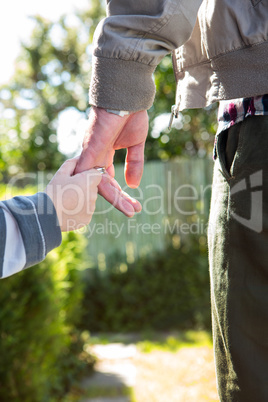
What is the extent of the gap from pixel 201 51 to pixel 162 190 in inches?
175

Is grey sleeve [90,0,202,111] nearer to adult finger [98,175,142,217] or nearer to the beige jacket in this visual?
the beige jacket

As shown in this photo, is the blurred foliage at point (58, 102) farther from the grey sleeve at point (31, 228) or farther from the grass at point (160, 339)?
the grey sleeve at point (31, 228)

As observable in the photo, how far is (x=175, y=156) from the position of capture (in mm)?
6328

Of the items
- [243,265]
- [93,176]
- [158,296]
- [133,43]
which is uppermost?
[133,43]

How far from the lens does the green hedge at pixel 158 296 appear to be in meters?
5.17

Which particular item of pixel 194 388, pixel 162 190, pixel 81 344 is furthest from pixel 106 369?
pixel 162 190

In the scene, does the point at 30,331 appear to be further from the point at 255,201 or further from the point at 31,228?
the point at 255,201

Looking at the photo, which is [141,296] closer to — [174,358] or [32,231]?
[174,358]

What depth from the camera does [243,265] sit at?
3.40 ft

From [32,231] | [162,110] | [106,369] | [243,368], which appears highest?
[162,110]

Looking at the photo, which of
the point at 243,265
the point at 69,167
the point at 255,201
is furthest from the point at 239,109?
the point at 69,167

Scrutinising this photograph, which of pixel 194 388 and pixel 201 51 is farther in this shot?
pixel 194 388

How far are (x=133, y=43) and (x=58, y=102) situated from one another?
825cm

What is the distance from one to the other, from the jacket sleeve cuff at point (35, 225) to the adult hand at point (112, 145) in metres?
0.28
